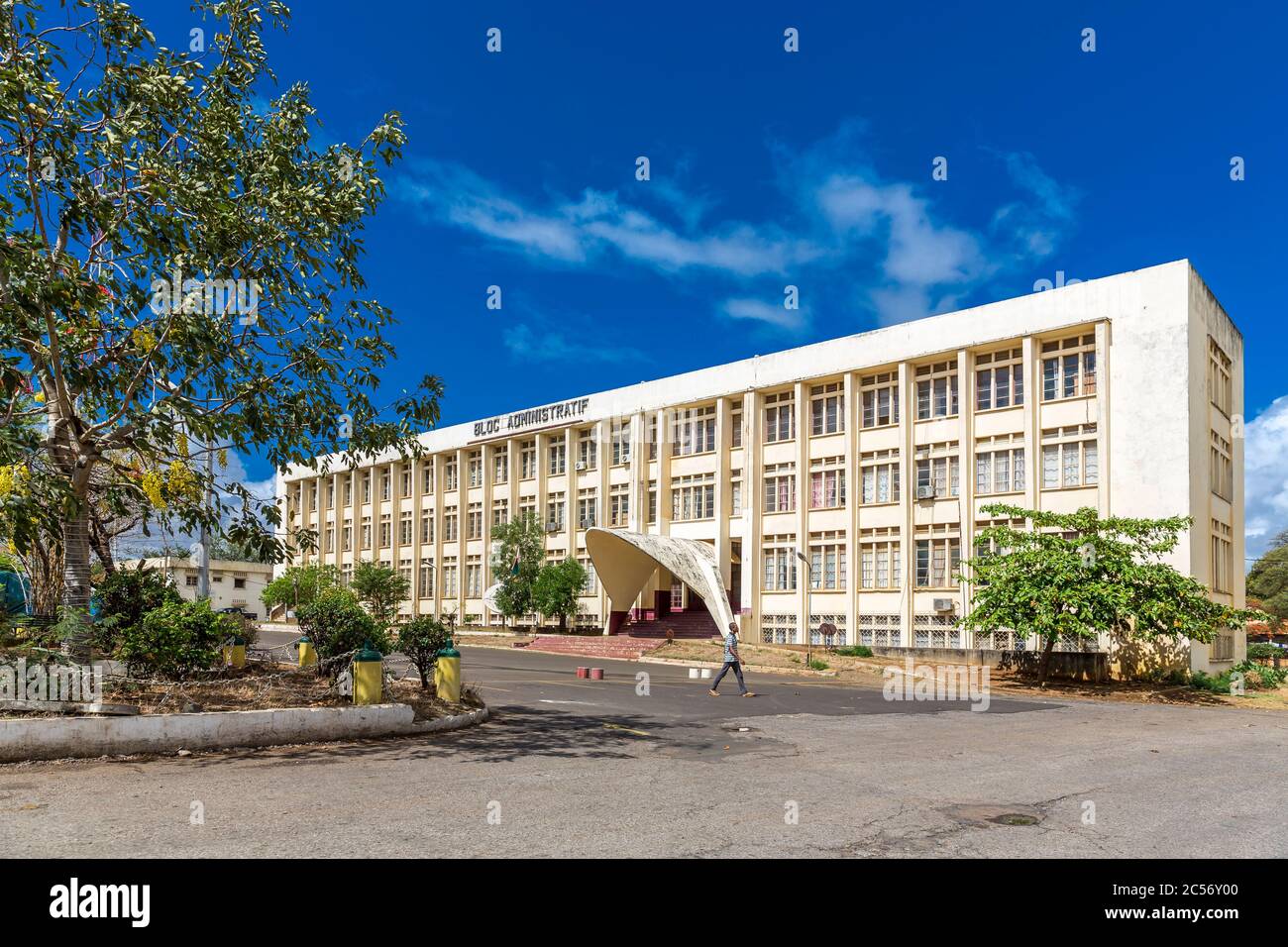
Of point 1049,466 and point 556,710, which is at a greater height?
point 1049,466

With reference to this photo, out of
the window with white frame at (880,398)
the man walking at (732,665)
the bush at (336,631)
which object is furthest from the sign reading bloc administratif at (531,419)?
the bush at (336,631)

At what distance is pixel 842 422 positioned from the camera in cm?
3966

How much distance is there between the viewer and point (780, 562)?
41.4 metres

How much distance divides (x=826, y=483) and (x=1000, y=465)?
7394mm

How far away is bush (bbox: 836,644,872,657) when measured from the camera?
1410 inches

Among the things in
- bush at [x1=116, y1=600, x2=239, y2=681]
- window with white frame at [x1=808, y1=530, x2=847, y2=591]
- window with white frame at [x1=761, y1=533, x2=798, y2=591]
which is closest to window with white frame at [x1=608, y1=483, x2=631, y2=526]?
window with white frame at [x1=761, y1=533, x2=798, y2=591]

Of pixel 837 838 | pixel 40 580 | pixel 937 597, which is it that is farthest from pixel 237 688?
pixel 937 597

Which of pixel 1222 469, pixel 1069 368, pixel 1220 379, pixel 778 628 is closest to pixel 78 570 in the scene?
pixel 1069 368

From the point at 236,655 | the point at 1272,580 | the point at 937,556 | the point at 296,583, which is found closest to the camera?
the point at 236,655

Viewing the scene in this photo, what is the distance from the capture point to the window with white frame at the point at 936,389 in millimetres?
36375

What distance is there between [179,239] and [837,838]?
9.65m

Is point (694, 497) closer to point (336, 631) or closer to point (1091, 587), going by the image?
point (1091, 587)

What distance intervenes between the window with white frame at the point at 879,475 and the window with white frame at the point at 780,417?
3822mm
